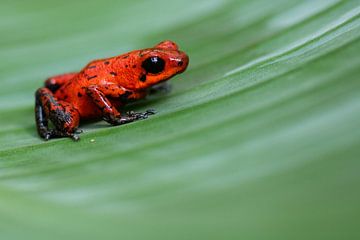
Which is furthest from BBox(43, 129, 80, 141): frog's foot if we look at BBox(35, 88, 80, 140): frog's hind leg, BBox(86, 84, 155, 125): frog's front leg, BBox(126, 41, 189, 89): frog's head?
BBox(126, 41, 189, 89): frog's head

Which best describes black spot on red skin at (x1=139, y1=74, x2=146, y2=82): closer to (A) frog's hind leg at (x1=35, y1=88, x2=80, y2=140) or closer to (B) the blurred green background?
(B) the blurred green background

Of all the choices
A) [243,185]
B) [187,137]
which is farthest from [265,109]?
[243,185]

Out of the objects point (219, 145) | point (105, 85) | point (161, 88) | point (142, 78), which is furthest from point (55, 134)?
point (219, 145)

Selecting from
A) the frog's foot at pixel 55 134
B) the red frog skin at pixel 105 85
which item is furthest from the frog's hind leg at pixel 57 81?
the frog's foot at pixel 55 134

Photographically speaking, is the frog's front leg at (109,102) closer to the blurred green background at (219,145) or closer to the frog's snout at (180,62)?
the blurred green background at (219,145)

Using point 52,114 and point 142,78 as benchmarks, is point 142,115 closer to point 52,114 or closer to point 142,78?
point 142,78

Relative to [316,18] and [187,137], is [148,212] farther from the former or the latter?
[316,18]
